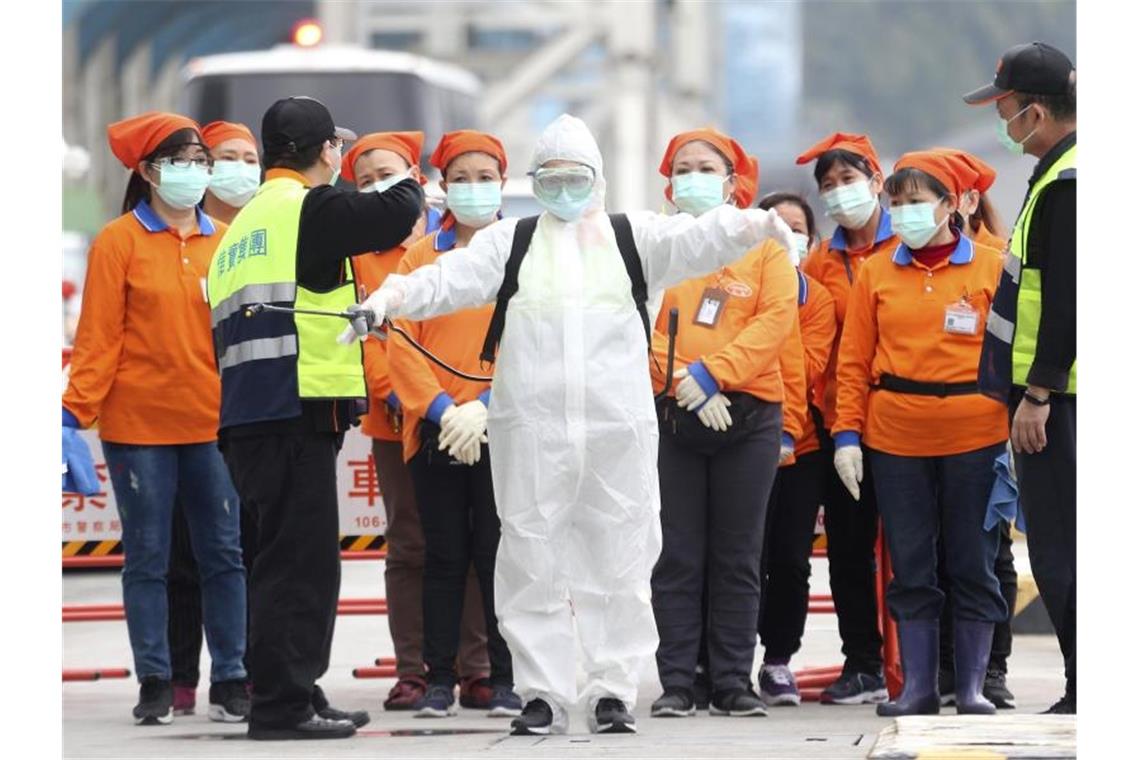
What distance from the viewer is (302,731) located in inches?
303

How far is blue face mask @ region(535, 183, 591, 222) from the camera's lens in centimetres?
765

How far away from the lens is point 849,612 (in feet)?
30.2

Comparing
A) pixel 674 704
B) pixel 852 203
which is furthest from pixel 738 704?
pixel 852 203

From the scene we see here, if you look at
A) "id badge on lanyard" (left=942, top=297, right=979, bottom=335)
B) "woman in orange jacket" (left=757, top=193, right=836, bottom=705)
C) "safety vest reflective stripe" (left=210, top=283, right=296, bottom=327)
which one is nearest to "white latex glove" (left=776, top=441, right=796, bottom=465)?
"woman in orange jacket" (left=757, top=193, right=836, bottom=705)

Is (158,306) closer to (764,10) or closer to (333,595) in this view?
(333,595)

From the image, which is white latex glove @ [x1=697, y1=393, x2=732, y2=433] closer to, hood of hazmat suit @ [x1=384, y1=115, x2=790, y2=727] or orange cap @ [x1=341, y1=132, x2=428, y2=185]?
hood of hazmat suit @ [x1=384, y1=115, x2=790, y2=727]

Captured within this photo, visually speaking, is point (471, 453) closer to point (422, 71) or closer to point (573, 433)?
point (573, 433)

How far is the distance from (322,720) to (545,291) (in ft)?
4.83

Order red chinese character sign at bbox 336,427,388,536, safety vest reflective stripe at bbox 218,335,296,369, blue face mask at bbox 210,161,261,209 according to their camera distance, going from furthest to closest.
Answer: red chinese character sign at bbox 336,427,388,536 < blue face mask at bbox 210,161,261,209 < safety vest reflective stripe at bbox 218,335,296,369

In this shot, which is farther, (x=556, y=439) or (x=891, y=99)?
(x=891, y=99)

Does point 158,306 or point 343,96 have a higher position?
point 343,96

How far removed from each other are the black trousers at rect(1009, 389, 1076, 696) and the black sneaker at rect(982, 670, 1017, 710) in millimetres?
1352
